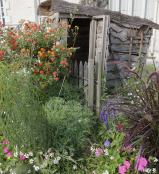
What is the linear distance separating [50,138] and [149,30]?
5089mm

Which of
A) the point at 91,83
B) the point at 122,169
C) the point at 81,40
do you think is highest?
the point at 81,40

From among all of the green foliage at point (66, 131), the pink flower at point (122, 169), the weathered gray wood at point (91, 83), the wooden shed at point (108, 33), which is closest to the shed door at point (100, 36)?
the wooden shed at point (108, 33)

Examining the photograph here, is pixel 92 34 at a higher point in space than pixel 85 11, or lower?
lower

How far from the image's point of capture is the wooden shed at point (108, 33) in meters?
3.78

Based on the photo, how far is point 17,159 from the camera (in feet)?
6.67

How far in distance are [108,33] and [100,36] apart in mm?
256

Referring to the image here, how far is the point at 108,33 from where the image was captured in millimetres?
3867

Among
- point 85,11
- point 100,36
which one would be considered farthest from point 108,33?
point 85,11

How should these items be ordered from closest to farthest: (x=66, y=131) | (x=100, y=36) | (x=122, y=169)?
(x=122, y=169), (x=66, y=131), (x=100, y=36)

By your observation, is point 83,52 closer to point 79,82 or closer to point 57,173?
point 79,82

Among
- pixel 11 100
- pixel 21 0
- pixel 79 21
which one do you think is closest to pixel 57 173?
pixel 11 100

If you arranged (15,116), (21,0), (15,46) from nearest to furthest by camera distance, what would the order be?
(15,116)
(15,46)
(21,0)

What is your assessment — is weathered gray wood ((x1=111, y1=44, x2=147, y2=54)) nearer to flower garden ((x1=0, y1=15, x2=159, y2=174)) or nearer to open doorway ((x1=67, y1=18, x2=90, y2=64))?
open doorway ((x1=67, y1=18, x2=90, y2=64))

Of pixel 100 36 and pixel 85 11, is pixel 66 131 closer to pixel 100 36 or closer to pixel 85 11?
pixel 100 36
